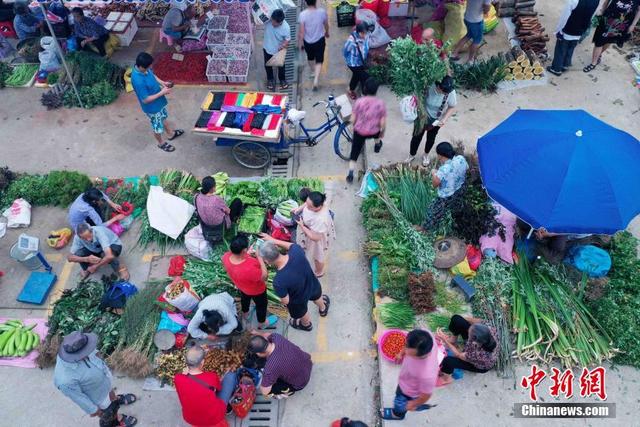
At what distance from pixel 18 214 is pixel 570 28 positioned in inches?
399

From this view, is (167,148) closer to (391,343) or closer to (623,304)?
(391,343)

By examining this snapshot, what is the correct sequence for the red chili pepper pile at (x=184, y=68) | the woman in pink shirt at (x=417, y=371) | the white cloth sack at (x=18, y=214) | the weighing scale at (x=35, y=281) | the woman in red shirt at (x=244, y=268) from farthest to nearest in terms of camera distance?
1. the red chili pepper pile at (x=184, y=68)
2. the white cloth sack at (x=18, y=214)
3. the weighing scale at (x=35, y=281)
4. the woman in red shirt at (x=244, y=268)
5. the woman in pink shirt at (x=417, y=371)

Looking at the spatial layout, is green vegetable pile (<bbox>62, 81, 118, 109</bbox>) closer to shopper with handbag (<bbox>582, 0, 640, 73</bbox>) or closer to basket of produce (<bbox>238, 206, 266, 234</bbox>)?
basket of produce (<bbox>238, 206, 266, 234</bbox>)

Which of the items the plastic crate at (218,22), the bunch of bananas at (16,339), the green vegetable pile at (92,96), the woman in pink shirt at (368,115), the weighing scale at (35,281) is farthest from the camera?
the plastic crate at (218,22)

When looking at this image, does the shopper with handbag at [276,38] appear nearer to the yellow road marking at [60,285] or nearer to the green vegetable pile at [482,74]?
the green vegetable pile at [482,74]

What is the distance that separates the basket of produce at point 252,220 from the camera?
702cm

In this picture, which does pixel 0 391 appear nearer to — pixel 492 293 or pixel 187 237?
pixel 187 237

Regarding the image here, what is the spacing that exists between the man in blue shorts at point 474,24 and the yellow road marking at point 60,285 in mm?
8090

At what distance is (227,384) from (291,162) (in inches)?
167

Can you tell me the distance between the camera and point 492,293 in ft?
20.6

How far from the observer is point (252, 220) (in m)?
7.14

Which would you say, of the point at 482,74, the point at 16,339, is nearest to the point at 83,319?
the point at 16,339

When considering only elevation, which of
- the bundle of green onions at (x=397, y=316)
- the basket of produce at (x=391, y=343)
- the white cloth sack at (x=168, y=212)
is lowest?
the basket of produce at (x=391, y=343)

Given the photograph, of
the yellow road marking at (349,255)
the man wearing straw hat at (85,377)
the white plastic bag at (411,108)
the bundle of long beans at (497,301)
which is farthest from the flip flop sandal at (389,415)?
the white plastic bag at (411,108)
